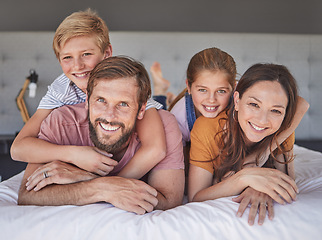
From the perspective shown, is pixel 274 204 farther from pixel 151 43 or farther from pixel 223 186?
pixel 151 43

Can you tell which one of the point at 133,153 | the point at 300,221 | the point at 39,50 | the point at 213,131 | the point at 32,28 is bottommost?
the point at 300,221

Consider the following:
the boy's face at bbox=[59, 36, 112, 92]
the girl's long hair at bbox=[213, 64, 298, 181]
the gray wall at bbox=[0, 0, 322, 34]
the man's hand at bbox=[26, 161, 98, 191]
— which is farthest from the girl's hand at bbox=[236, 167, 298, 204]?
the gray wall at bbox=[0, 0, 322, 34]

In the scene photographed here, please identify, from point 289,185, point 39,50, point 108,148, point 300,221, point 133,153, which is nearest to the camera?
point 300,221

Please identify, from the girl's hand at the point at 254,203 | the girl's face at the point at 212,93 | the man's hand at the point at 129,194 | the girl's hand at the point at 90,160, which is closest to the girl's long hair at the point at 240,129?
the girl's face at the point at 212,93

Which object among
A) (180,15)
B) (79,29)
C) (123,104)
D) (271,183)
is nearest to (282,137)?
(271,183)

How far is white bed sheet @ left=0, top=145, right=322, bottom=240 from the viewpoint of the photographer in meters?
1.04

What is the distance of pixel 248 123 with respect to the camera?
1.41 meters

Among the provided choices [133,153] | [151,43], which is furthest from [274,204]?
[151,43]

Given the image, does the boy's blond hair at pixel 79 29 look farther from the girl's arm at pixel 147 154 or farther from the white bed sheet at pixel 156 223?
the white bed sheet at pixel 156 223

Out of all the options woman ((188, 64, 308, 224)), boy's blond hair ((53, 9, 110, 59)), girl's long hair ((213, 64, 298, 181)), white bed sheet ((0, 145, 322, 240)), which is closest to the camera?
white bed sheet ((0, 145, 322, 240))

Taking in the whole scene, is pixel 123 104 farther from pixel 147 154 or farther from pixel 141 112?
pixel 147 154

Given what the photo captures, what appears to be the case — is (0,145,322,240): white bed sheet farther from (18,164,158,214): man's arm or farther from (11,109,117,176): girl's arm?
(11,109,117,176): girl's arm

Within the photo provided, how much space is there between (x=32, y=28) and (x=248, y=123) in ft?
9.36

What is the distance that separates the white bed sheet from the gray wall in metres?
2.71
